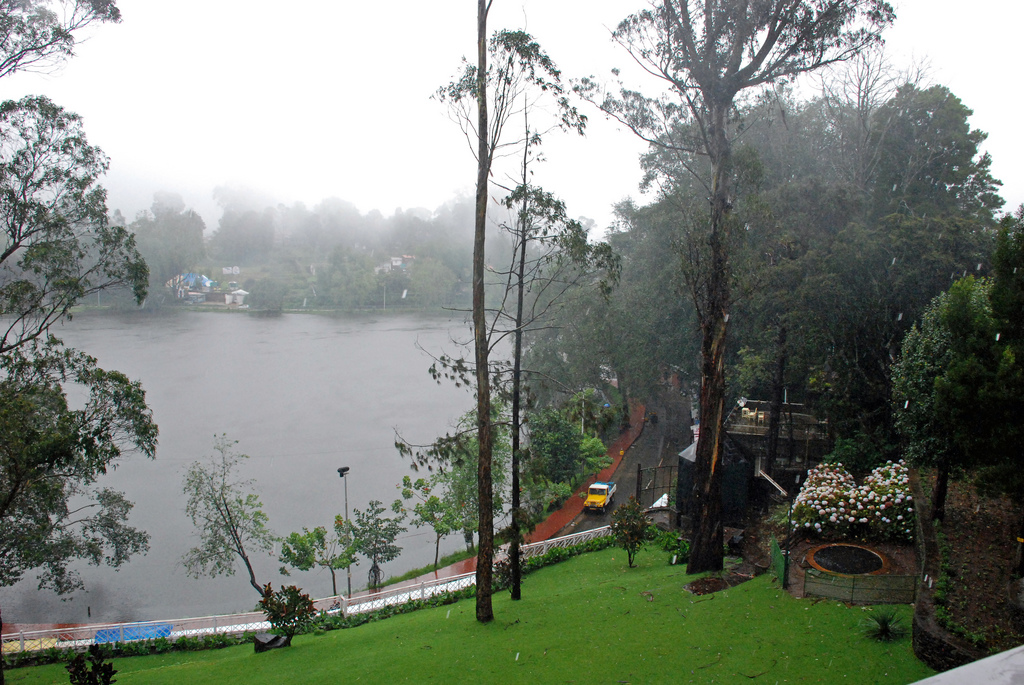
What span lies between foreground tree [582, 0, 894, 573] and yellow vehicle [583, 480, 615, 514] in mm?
9776

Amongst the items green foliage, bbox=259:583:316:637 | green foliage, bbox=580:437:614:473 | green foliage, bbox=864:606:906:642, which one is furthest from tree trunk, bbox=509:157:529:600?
green foliage, bbox=580:437:614:473

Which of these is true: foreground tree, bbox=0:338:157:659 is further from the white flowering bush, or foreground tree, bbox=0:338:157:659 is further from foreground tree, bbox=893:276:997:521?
foreground tree, bbox=893:276:997:521

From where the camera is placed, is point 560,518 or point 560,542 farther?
point 560,518

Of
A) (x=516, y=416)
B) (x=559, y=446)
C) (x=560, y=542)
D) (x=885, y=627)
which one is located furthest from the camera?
(x=559, y=446)

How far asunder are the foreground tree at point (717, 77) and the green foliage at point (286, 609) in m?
5.72

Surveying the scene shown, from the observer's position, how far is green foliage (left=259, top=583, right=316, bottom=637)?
8438mm

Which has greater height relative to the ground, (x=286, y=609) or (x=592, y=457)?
(x=286, y=609)

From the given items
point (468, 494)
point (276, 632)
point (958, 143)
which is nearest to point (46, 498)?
point (276, 632)

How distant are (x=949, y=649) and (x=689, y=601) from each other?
10.6 feet

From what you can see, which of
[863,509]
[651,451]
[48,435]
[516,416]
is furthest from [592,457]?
[48,435]

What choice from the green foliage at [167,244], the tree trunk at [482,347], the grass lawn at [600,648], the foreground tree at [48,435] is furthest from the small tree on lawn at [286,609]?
the green foliage at [167,244]

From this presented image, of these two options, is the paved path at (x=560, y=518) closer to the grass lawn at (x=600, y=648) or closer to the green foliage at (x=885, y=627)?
the grass lawn at (x=600, y=648)

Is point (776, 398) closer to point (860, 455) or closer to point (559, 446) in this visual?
point (860, 455)

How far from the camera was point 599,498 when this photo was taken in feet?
62.8
